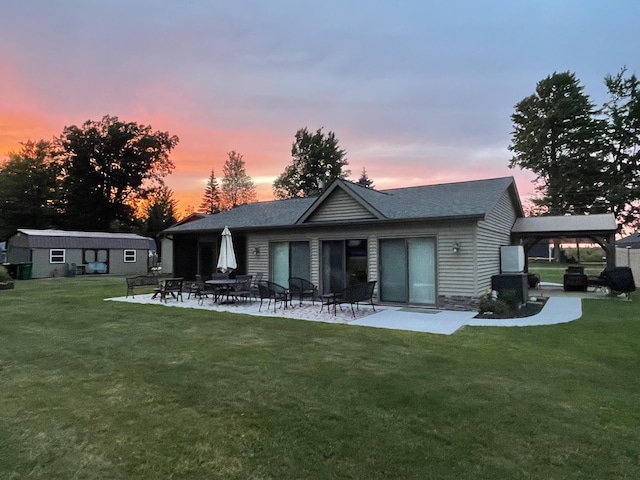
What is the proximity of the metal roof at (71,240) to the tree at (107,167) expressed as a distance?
47.6 ft

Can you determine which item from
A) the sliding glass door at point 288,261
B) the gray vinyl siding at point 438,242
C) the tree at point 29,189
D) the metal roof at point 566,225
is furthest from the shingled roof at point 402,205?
the tree at point 29,189

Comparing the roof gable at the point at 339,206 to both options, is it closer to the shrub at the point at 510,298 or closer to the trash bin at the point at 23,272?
the shrub at the point at 510,298

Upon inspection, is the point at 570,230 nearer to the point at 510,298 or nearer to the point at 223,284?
the point at 510,298

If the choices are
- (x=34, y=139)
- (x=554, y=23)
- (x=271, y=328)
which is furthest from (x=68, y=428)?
(x=34, y=139)

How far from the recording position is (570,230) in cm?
1359

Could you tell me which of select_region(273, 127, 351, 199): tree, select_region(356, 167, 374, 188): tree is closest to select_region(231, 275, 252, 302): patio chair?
select_region(273, 127, 351, 199): tree

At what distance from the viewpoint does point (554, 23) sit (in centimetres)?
1345

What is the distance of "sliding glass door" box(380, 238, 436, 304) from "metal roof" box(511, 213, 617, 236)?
5584 millimetres

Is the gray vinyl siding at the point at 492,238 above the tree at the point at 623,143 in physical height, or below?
below

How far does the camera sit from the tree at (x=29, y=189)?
36406 millimetres

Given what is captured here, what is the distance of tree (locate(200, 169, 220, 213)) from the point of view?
52.5 meters

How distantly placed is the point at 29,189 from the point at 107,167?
734 cm

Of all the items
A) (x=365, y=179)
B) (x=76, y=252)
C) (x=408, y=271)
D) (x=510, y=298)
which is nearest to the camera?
(x=510, y=298)

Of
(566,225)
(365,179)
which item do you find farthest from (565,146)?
(566,225)
